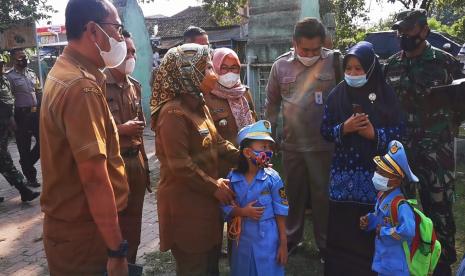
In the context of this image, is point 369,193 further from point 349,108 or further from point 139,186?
point 139,186

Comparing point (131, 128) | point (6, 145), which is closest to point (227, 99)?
point (131, 128)

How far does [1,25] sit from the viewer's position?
414 inches

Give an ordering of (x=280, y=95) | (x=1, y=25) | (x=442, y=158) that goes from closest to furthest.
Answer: (x=442, y=158) < (x=280, y=95) < (x=1, y=25)

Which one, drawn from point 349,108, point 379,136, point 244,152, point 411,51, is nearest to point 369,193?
point 379,136

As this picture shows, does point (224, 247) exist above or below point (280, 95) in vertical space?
below

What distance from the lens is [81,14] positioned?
1.93 meters

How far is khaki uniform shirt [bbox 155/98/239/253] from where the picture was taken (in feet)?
8.57

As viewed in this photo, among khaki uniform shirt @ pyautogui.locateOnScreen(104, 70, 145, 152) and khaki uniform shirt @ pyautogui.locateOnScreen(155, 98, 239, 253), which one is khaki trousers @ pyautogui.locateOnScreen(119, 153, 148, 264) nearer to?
khaki uniform shirt @ pyautogui.locateOnScreen(104, 70, 145, 152)

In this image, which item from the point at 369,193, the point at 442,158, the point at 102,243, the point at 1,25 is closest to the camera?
the point at 102,243

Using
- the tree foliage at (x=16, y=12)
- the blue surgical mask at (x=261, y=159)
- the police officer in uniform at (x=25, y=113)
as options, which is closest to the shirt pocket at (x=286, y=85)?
the blue surgical mask at (x=261, y=159)

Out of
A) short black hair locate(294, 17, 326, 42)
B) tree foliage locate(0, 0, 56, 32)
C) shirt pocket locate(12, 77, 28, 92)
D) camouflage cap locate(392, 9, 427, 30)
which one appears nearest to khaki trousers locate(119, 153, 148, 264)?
short black hair locate(294, 17, 326, 42)

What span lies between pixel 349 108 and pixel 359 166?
1.36 feet

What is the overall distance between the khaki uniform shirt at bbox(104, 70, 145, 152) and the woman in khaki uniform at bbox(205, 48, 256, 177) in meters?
0.60

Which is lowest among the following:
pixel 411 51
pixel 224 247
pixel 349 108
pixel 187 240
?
pixel 224 247
